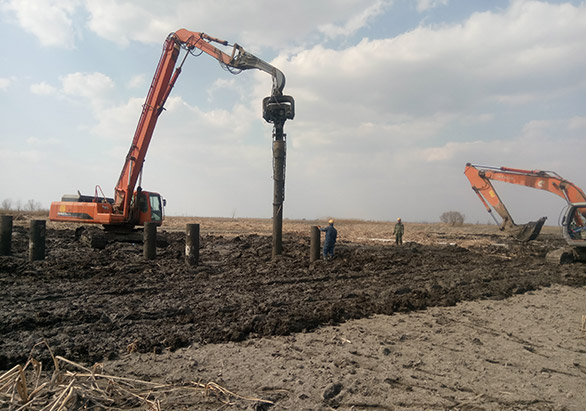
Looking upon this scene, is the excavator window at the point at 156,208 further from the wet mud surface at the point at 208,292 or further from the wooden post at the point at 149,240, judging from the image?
the wooden post at the point at 149,240

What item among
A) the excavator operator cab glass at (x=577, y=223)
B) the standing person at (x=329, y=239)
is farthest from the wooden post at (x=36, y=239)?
the excavator operator cab glass at (x=577, y=223)

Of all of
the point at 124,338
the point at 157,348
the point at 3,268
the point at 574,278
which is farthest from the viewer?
the point at 574,278

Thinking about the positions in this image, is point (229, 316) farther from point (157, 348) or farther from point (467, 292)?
point (467, 292)

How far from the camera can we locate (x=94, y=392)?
355 centimetres

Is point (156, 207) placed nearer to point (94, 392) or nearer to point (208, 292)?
point (208, 292)

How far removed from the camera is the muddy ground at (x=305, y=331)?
13.5 ft

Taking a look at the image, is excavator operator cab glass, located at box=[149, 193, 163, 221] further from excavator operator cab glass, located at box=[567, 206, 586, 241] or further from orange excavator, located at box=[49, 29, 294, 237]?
excavator operator cab glass, located at box=[567, 206, 586, 241]

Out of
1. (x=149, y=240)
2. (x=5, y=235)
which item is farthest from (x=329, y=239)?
(x=5, y=235)

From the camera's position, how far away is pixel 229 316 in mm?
6520

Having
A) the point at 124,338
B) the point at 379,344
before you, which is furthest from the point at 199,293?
the point at 379,344

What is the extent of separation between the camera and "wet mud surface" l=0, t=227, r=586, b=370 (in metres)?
5.54

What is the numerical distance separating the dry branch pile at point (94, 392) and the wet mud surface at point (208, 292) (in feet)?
3.63

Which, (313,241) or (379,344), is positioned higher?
(313,241)

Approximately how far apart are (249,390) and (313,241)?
9422mm
